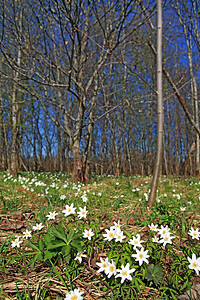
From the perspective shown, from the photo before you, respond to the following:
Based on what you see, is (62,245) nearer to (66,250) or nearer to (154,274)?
(66,250)

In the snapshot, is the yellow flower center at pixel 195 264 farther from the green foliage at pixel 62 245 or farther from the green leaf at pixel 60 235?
the green leaf at pixel 60 235

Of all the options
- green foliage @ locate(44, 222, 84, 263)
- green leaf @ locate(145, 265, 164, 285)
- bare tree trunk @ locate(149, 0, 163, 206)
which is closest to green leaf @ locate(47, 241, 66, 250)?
green foliage @ locate(44, 222, 84, 263)

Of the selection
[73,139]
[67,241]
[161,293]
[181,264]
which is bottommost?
[161,293]

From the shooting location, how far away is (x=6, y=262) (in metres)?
1.45

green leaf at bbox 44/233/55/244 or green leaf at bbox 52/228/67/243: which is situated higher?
green leaf at bbox 52/228/67/243

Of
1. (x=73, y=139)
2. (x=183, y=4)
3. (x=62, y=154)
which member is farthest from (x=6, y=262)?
(x=62, y=154)

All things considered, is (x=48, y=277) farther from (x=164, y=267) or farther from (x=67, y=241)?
(x=164, y=267)

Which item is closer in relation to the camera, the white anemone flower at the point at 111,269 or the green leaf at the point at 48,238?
the white anemone flower at the point at 111,269

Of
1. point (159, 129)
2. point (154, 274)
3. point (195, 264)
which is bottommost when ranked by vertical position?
point (154, 274)

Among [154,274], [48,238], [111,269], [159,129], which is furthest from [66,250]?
[159,129]

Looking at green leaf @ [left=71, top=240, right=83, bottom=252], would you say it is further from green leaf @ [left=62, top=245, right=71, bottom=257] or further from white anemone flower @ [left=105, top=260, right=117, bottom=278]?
white anemone flower @ [left=105, top=260, right=117, bottom=278]

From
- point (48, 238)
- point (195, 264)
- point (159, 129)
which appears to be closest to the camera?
point (195, 264)

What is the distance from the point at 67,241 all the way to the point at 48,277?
0.25 metres

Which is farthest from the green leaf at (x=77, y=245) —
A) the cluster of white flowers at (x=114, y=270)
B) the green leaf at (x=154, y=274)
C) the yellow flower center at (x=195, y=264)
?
the yellow flower center at (x=195, y=264)
